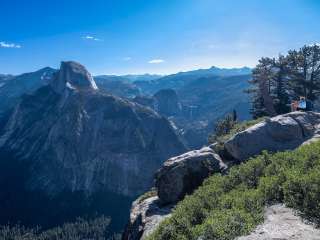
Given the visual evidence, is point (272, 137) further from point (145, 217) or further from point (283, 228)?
point (283, 228)

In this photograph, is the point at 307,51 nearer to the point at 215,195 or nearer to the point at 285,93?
the point at 285,93

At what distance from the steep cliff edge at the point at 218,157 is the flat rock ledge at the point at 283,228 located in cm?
1007

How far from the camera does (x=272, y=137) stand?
2764cm

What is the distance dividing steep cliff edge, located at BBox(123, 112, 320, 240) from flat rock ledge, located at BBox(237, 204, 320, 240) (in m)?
10.1

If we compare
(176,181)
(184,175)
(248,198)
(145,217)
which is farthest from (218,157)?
(248,198)

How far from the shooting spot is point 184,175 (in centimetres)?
2598

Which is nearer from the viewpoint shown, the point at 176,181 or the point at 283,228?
the point at 283,228

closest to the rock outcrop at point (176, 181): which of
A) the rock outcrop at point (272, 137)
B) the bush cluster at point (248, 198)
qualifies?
the rock outcrop at point (272, 137)

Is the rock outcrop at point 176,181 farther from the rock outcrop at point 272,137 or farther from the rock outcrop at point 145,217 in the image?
the rock outcrop at point 272,137

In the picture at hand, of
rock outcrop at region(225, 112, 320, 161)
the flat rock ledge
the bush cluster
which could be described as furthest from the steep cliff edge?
the flat rock ledge

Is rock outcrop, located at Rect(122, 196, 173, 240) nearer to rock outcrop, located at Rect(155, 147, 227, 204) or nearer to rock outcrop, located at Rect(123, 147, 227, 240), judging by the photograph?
rock outcrop, located at Rect(123, 147, 227, 240)

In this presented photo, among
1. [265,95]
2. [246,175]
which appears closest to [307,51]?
[265,95]

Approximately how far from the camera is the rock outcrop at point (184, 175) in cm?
2575

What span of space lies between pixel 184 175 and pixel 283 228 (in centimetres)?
1227
